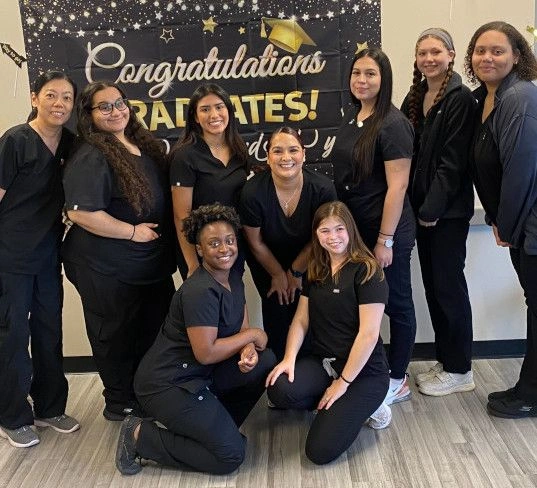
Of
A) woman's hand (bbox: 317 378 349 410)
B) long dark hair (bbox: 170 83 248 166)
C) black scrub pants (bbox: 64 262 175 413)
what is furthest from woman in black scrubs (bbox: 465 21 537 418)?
black scrub pants (bbox: 64 262 175 413)

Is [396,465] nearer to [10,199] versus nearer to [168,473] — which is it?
[168,473]

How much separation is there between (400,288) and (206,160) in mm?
909

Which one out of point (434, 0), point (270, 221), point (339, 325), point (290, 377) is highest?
point (434, 0)

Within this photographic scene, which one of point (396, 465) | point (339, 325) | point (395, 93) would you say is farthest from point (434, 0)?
point (396, 465)

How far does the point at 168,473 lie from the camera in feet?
7.39

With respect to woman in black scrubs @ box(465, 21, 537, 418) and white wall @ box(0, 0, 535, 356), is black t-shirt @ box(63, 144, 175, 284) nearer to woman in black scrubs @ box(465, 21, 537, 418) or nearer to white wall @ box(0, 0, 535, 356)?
white wall @ box(0, 0, 535, 356)

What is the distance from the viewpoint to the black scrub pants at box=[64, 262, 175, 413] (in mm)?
2428

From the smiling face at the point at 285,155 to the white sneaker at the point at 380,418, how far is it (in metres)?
0.96

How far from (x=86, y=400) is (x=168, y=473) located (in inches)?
29.7

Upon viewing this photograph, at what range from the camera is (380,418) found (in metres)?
2.46

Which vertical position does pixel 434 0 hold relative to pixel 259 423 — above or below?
above

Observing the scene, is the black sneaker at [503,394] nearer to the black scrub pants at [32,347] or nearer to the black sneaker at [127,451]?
the black sneaker at [127,451]

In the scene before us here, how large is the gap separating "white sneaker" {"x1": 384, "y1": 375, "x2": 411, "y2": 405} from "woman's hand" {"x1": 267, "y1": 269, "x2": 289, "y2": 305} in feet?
1.91

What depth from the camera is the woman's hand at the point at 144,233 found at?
2.37m
